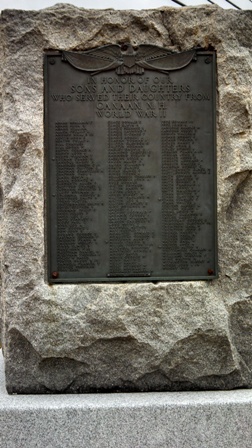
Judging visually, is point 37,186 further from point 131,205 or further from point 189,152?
point 189,152

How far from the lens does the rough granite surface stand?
4949 mm

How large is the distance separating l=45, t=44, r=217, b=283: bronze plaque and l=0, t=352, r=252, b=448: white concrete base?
96 cm

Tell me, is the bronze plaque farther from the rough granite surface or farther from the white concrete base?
the white concrete base

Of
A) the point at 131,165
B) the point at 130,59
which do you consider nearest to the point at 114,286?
the point at 131,165

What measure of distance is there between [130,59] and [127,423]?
276 cm

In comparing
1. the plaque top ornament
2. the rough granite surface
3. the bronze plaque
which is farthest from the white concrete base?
the plaque top ornament

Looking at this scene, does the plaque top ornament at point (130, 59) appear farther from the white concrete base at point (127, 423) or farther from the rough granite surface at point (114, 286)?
the white concrete base at point (127, 423)

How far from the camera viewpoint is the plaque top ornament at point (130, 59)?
5.09 metres

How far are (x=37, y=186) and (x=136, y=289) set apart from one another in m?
1.09

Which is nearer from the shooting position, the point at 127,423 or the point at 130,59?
the point at 127,423

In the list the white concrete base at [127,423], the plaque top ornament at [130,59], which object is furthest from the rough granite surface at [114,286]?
the white concrete base at [127,423]

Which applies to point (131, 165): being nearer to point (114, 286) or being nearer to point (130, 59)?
point (130, 59)

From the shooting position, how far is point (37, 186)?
5.00m

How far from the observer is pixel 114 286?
503 cm
